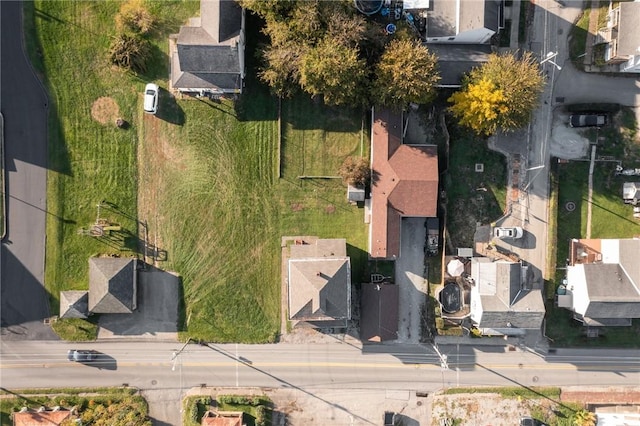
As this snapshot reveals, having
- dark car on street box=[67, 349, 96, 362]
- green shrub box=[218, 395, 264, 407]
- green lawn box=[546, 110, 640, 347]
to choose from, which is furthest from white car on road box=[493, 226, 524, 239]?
dark car on street box=[67, 349, 96, 362]

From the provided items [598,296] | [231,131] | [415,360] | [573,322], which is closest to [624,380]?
[573,322]

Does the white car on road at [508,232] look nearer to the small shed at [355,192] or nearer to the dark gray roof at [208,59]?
the small shed at [355,192]

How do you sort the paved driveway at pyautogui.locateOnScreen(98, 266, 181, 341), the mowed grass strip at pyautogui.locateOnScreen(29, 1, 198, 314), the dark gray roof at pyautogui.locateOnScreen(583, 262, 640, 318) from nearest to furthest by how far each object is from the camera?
the dark gray roof at pyautogui.locateOnScreen(583, 262, 640, 318)
the mowed grass strip at pyautogui.locateOnScreen(29, 1, 198, 314)
the paved driveway at pyautogui.locateOnScreen(98, 266, 181, 341)

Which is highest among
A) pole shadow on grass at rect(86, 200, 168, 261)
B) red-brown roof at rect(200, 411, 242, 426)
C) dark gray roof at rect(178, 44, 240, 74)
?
dark gray roof at rect(178, 44, 240, 74)

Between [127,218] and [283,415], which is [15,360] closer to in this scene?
[127,218]

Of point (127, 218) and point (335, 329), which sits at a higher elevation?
point (127, 218)

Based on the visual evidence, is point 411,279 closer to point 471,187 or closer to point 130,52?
point 471,187

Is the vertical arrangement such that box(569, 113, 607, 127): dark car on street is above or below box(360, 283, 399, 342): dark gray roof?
above

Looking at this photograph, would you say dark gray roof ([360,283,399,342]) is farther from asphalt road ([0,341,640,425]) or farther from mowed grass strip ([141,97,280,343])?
mowed grass strip ([141,97,280,343])
